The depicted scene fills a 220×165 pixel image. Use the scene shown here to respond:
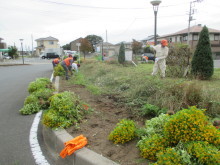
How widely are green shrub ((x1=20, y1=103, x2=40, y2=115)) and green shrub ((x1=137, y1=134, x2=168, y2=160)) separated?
12.2 ft

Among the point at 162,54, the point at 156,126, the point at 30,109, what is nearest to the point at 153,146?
the point at 156,126

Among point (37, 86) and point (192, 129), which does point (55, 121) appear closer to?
point (192, 129)

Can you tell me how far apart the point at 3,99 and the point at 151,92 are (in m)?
5.52

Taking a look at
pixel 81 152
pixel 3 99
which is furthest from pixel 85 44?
pixel 81 152

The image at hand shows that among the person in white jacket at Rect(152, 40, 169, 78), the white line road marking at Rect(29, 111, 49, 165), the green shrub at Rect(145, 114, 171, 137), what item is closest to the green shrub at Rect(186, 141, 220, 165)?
the green shrub at Rect(145, 114, 171, 137)

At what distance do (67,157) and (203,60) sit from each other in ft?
26.9

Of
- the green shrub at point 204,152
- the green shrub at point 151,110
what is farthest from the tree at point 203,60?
the green shrub at point 204,152

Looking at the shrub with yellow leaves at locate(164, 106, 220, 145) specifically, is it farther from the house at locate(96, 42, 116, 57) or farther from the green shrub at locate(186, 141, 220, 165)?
the house at locate(96, 42, 116, 57)

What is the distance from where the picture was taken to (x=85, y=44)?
118ft

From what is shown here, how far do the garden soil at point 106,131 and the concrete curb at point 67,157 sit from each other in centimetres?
13

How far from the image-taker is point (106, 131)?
3383 millimetres

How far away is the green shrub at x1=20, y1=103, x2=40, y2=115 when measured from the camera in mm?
5103

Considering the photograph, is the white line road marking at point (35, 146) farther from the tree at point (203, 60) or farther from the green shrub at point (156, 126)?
the tree at point (203, 60)

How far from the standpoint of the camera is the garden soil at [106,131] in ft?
8.21
